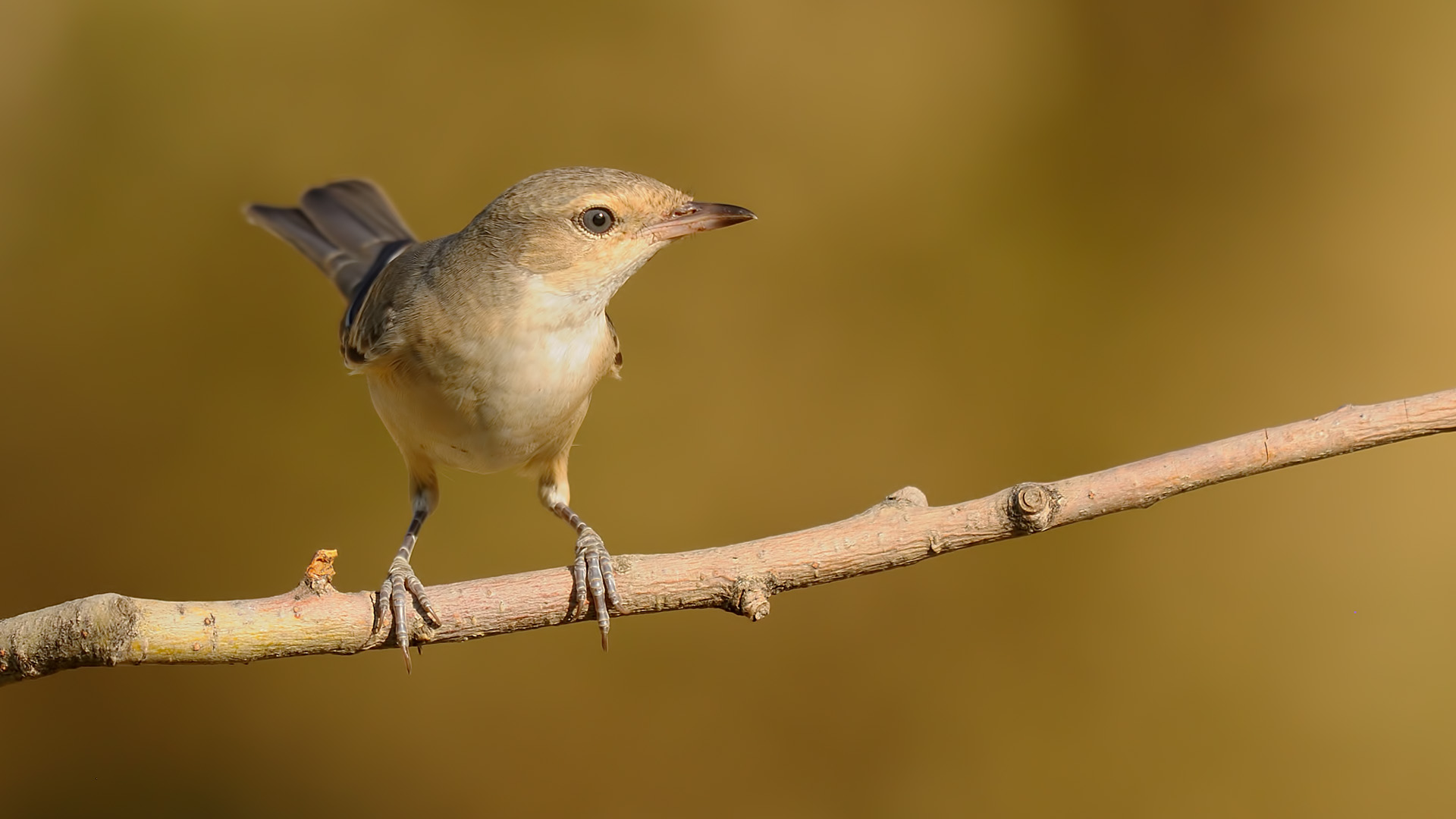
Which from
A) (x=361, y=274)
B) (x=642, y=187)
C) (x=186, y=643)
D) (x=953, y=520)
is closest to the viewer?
(x=186, y=643)

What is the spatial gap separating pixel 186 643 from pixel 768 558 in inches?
55.6

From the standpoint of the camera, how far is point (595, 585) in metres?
2.99

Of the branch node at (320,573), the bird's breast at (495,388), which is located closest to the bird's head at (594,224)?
the bird's breast at (495,388)

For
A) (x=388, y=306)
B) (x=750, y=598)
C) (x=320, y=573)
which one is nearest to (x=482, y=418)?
(x=388, y=306)

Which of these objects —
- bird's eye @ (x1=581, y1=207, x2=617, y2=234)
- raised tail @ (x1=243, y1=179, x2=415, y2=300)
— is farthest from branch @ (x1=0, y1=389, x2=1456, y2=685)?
raised tail @ (x1=243, y1=179, x2=415, y2=300)

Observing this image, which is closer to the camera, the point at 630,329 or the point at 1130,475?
the point at 1130,475

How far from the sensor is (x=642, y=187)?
10.9 ft

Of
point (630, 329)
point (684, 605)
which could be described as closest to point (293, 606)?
point (684, 605)

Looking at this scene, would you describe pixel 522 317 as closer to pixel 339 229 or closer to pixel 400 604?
pixel 400 604

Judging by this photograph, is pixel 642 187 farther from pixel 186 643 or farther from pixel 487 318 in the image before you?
pixel 186 643

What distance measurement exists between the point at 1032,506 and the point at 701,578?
2.82 feet

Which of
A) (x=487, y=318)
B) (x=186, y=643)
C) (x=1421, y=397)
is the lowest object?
(x=186, y=643)

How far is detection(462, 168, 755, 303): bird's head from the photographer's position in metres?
3.32

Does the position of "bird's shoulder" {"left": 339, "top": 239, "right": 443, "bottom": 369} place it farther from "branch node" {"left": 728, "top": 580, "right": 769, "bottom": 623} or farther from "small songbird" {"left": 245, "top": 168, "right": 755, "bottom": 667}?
"branch node" {"left": 728, "top": 580, "right": 769, "bottom": 623}
